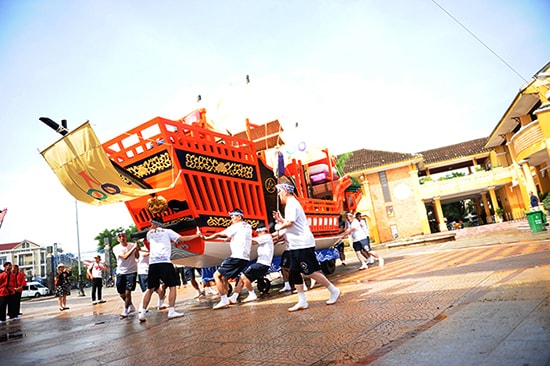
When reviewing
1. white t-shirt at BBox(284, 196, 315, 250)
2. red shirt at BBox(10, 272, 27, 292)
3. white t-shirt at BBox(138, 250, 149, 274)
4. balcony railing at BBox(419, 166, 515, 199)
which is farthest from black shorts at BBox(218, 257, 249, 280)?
balcony railing at BBox(419, 166, 515, 199)

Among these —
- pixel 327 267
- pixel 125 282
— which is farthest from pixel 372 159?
pixel 125 282

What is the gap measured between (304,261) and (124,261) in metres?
4.18

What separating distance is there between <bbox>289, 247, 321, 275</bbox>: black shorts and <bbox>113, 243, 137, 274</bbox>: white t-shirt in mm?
3728

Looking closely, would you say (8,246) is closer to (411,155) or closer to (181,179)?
(411,155)

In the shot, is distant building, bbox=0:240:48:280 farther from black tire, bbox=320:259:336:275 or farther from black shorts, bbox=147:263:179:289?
black shorts, bbox=147:263:179:289

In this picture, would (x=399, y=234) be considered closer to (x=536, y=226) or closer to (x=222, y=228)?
(x=536, y=226)

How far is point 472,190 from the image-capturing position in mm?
28438

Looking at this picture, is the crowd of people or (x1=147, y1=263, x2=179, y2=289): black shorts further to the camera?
(x1=147, y1=263, x2=179, y2=289): black shorts

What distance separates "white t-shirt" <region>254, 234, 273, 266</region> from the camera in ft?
20.4

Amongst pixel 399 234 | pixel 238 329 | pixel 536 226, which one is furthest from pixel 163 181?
pixel 399 234

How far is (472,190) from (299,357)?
1189 inches

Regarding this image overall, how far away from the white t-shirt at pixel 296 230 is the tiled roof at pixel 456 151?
1163 inches

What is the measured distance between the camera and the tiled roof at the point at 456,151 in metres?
30.6

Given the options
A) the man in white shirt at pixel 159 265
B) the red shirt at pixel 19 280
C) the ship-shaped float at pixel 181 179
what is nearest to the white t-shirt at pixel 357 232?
the ship-shaped float at pixel 181 179
